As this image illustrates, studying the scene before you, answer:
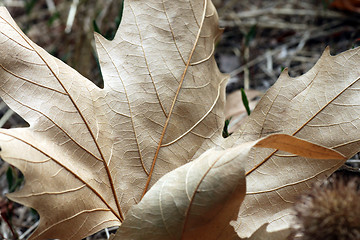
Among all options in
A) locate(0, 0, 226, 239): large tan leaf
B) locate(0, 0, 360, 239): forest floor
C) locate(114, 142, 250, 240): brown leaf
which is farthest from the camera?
locate(0, 0, 360, 239): forest floor

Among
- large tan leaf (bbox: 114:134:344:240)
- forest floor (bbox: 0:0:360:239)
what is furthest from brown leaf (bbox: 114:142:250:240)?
forest floor (bbox: 0:0:360:239)

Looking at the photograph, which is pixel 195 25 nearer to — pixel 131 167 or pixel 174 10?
pixel 174 10

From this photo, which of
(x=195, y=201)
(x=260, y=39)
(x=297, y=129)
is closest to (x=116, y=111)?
(x=195, y=201)

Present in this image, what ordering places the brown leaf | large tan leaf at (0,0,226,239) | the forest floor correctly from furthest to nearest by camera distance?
1. the forest floor
2. large tan leaf at (0,0,226,239)
3. the brown leaf

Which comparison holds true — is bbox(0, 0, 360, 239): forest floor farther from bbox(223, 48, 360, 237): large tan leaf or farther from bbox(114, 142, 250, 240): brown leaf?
bbox(114, 142, 250, 240): brown leaf

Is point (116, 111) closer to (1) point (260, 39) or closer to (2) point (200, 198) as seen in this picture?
(2) point (200, 198)

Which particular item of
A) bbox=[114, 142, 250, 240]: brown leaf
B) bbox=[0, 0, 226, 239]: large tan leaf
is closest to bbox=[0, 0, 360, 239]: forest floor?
bbox=[0, 0, 226, 239]: large tan leaf

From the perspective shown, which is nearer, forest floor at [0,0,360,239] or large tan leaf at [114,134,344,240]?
large tan leaf at [114,134,344,240]

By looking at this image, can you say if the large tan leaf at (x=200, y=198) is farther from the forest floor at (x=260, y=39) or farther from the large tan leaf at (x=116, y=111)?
the forest floor at (x=260, y=39)
